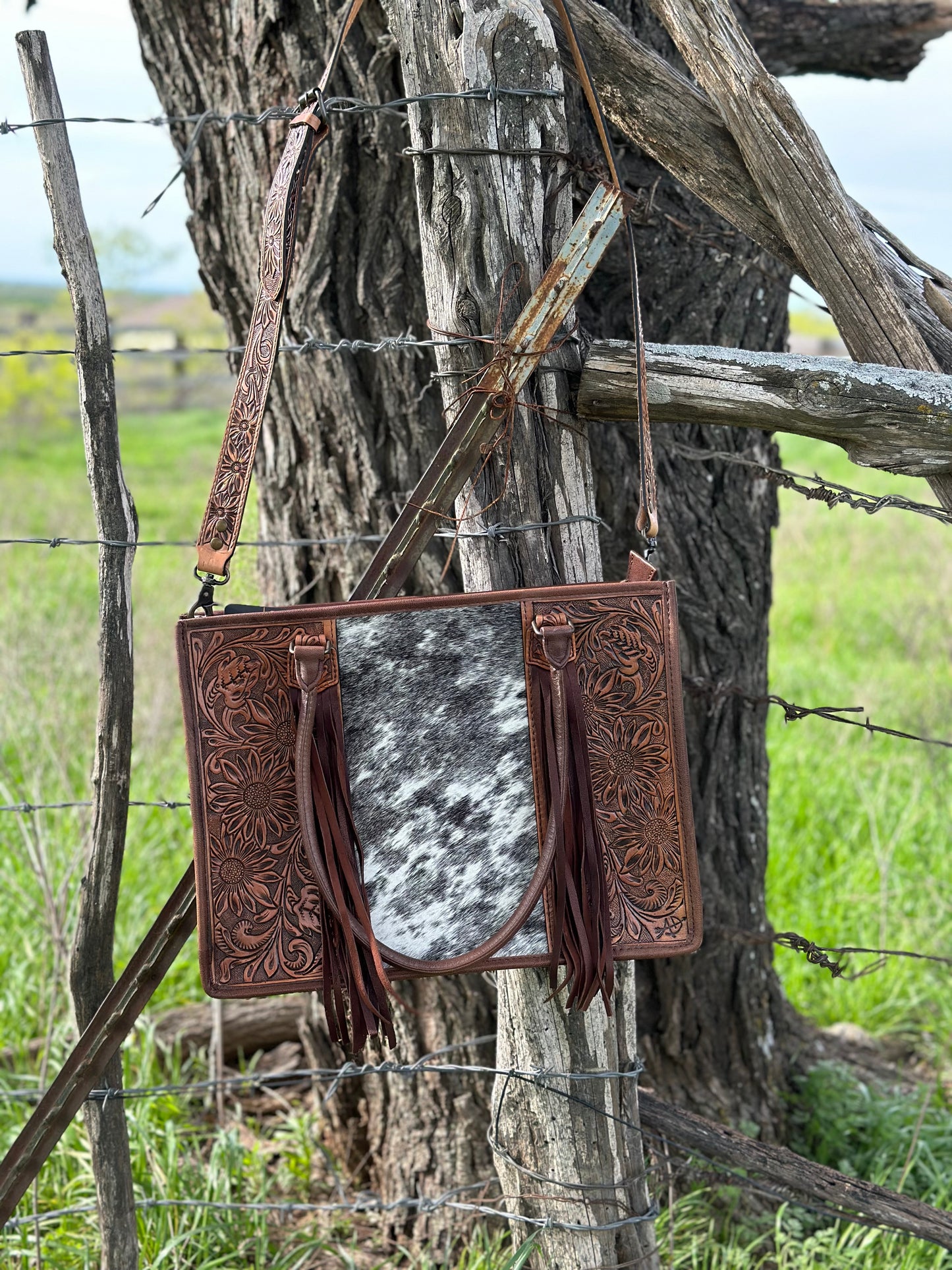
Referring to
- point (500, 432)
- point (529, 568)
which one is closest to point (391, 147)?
point (500, 432)

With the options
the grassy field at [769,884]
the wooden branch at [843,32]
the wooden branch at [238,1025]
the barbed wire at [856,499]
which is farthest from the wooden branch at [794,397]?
the wooden branch at [238,1025]

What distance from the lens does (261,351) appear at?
1.33m

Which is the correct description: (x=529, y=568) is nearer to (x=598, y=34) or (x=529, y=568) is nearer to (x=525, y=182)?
(x=525, y=182)

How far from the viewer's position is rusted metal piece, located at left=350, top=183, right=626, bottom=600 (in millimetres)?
1394

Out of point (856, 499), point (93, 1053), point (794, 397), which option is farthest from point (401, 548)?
point (93, 1053)

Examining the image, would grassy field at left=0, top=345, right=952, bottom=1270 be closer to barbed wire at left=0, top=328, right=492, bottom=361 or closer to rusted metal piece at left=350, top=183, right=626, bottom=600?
barbed wire at left=0, top=328, right=492, bottom=361

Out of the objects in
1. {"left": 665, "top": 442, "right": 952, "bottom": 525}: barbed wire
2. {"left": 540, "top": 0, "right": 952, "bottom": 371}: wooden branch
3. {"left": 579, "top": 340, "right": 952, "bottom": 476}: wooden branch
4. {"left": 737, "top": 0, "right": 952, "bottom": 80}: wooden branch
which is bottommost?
{"left": 665, "top": 442, "right": 952, "bottom": 525}: barbed wire

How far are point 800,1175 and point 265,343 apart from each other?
166 centimetres

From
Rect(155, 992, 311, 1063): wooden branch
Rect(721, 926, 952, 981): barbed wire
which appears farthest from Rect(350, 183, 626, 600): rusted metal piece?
Rect(155, 992, 311, 1063): wooden branch

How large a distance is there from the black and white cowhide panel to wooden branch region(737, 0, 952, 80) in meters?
1.89

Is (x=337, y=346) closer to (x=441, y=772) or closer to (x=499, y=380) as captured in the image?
(x=499, y=380)

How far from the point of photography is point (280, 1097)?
2.60 m

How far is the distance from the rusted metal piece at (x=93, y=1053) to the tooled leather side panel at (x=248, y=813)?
0.60ft

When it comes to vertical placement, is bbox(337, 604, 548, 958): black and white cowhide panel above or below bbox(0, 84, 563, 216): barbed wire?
below
